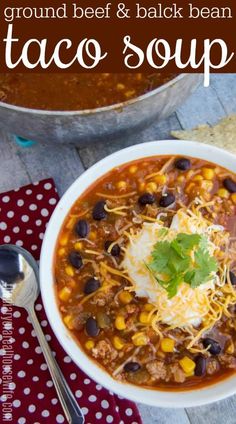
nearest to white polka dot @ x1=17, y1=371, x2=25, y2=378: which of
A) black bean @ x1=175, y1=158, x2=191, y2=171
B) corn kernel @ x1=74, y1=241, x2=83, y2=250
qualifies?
corn kernel @ x1=74, y1=241, x2=83, y2=250

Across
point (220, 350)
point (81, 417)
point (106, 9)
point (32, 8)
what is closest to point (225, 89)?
point (106, 9)

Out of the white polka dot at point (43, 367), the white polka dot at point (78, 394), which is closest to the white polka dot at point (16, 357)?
the white polka dot at point (43, 367)

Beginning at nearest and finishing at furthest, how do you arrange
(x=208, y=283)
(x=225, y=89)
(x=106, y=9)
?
1. (x=208, y=283)
2. (x=106, y=9)
3. (x=225, y=89)

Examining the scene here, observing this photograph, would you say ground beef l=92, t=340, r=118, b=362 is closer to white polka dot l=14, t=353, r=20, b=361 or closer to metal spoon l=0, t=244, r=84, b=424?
metal spoon l=0, t=244, r=84, b=424

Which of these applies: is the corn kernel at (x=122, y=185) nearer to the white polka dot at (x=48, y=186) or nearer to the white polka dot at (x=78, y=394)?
the white polka dot at (x=48, y=186)

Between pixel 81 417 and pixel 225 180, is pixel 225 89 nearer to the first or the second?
pixel 225 180

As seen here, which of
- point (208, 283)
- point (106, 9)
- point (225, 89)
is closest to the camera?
point (208, 283)

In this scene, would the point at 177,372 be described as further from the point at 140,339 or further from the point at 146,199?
the point at 146,199
